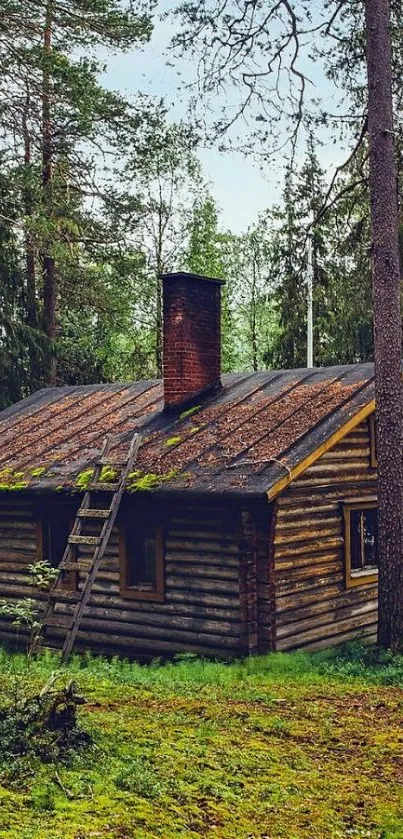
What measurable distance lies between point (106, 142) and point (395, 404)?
18.9 metres

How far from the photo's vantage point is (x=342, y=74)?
15.7 m

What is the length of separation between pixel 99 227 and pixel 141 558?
1833 cm

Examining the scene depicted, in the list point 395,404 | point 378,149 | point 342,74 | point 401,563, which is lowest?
point 401,563

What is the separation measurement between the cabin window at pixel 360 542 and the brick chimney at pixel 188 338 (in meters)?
3.83

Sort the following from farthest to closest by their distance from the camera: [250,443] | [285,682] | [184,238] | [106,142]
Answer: [184,238]
[106,142]
[250,443]
[285,682]

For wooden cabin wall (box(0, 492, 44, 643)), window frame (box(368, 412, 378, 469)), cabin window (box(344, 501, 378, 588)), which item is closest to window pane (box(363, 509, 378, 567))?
cabin window (box(344, 501, 378, 588))

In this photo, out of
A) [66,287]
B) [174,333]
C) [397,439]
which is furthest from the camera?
[66,287]

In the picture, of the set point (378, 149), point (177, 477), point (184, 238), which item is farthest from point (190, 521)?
point (184, 238)

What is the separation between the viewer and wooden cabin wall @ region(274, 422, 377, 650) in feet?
45.5

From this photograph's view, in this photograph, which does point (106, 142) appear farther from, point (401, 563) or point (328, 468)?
point (401, 563)

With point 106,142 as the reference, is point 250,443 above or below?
below

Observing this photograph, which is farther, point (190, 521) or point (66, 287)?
point (66, 287)

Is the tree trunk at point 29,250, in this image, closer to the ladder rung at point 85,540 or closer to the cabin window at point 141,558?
the cabin window at point 141,558

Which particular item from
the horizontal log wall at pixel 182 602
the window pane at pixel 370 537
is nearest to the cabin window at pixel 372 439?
the window pane at pixel 370 537
